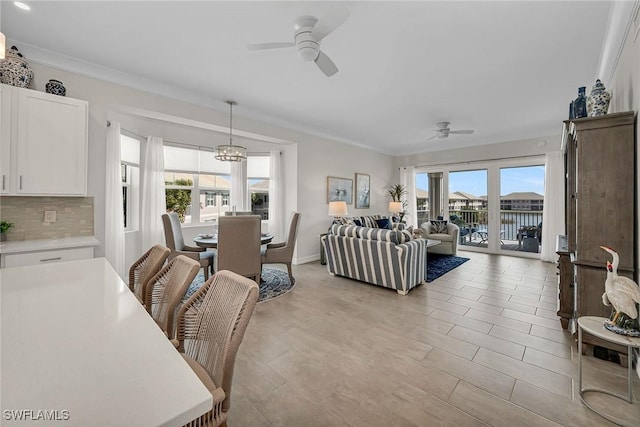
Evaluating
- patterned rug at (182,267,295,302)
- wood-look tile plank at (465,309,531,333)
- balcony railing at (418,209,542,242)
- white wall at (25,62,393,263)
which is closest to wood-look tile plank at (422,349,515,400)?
wood-look tile plank at (465,309,531,333)

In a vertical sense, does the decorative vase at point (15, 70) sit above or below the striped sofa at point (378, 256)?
above

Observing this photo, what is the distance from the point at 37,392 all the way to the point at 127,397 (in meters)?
0.20

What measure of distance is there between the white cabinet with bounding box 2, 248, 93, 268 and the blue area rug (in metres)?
4.42

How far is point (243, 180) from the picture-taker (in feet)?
19.8

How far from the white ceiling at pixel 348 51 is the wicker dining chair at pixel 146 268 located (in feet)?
6.39

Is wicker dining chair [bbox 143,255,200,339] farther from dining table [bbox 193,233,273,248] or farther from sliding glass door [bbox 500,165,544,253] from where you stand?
sliding glass door [bbox 500,165,544,253]

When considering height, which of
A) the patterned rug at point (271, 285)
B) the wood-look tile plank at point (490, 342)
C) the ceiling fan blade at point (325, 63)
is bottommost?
the wood-look tile plank at point (490, 342)

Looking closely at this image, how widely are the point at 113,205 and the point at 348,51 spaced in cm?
339

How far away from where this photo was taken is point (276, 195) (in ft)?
19.0

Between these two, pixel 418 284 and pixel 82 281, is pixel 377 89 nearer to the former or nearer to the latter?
pixel 418 284

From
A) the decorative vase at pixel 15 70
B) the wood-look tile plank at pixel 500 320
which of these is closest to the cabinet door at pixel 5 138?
the decorative vase at pixel 15 70

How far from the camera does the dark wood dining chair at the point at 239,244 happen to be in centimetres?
340

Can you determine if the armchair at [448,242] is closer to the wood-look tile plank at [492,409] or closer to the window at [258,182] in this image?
the window at [258,182]

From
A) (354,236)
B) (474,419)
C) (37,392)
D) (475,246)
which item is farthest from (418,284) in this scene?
(37,392)
